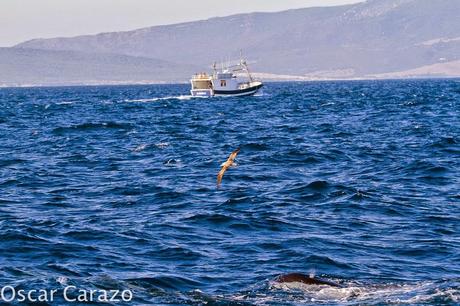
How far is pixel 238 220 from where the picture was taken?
28.0 meters

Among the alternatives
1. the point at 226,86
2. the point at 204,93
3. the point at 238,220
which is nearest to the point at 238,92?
the point at 226,86

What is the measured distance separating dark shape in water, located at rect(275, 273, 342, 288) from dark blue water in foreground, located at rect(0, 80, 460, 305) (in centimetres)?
32

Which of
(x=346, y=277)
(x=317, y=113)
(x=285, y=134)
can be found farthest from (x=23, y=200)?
(x=317, y=113)

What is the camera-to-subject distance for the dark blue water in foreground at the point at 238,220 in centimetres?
2041

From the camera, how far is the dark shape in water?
66.4 feet

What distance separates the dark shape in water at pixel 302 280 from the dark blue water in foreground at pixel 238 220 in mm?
324

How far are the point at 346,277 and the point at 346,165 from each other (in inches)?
834

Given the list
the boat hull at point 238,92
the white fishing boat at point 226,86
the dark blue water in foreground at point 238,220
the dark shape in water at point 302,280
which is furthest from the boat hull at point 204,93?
the dark shape in water at point 302,280

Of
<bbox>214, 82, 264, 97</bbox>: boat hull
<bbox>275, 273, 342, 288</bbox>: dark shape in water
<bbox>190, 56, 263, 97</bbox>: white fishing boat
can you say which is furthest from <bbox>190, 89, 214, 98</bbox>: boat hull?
<bbox>275, 273, 342, 288</bbox>: dark shape in water

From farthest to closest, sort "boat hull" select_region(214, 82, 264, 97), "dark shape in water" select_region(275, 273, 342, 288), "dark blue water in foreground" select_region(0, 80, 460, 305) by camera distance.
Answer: "boat hull" select_region(214, 82, 264, 97)
"dark blue water in foreground" select_region(0, 80, 460, 305)
"dark shape in water" select_region(275, 273, 342, 288)

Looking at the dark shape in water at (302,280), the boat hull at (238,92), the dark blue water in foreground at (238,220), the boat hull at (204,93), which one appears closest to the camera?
the dark shape in water at (302,280)

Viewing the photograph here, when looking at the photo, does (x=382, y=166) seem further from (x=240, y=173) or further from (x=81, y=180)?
(x=81, y=180)

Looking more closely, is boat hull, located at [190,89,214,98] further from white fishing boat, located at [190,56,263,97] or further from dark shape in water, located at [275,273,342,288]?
dark shape in water, located at [275,273,342,288]

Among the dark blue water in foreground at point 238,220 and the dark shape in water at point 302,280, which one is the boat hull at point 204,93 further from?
the dark shape in water at point 302,280
